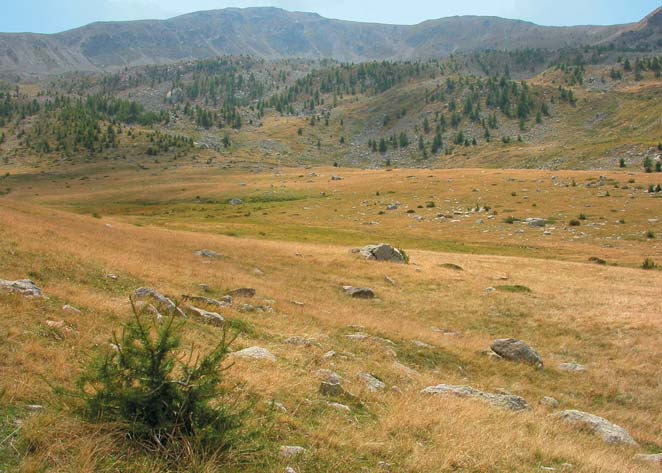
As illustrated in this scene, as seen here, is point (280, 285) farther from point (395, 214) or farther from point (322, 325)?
point (395, 214)

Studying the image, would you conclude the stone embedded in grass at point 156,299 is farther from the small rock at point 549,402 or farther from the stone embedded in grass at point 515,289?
the stone embedded in grass at point 515,289

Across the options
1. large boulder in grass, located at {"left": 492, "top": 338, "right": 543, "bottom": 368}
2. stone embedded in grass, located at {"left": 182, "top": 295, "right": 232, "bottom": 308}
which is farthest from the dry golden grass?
stone embedded in grass, located at {"left": 182, "top": 295, "right": 232, "bottom": 308}

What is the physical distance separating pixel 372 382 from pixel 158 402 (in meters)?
6.62

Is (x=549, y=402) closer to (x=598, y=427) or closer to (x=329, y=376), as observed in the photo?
(x=598, y=427)

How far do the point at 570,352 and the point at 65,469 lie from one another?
19910 millimetres

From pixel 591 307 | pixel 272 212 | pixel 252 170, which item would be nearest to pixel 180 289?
pixel 591 307

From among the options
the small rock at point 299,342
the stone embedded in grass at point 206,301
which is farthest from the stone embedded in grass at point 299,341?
the stone embedded in grass at point 206,301

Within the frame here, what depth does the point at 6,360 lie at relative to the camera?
324 inches

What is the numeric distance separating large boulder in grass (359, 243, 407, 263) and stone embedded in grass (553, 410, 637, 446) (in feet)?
79.8

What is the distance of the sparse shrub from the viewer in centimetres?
629

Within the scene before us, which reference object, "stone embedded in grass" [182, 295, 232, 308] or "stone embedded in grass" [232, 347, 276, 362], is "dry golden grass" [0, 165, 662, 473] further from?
"stone embedded in grass" [182, 295, 232, 308]

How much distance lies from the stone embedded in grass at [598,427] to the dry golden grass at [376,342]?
0.44 metres

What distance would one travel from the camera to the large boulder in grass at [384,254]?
36688 mm

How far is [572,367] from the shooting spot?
18.0 meters
